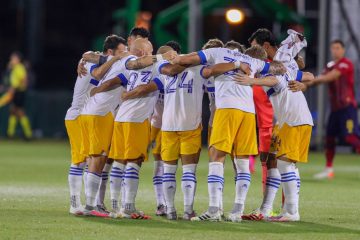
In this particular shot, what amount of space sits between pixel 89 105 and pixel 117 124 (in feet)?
1.73

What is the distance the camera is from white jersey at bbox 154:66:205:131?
13.3m

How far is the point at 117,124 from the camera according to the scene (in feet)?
44.4

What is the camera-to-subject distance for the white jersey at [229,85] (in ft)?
42.5

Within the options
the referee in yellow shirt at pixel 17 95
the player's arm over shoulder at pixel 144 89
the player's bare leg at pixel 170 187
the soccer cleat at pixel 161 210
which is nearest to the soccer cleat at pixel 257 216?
the player's bare leg at pixel 170 187

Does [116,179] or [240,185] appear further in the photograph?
[116,179]

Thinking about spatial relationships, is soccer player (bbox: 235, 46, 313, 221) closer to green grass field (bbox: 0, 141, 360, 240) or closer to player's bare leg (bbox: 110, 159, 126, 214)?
green grass field (bbox: 0, 141, 360, 240)

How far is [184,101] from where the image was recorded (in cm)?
1334

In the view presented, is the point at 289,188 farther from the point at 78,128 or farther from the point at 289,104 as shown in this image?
the point at 78,128

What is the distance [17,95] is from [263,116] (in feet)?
64.0

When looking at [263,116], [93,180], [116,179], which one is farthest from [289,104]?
[93,180]

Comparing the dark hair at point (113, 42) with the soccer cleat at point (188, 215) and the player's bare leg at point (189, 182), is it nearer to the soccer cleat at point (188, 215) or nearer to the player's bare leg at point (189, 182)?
the player's bare leg at point (189, 182)

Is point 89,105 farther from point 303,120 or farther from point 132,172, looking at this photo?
point 303,120

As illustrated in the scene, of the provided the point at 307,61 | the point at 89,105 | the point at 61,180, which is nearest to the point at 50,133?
the point at 307,61

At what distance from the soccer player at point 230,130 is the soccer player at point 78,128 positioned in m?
1.39
